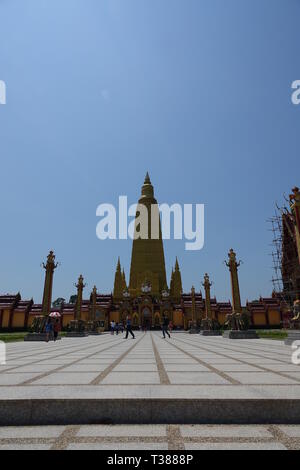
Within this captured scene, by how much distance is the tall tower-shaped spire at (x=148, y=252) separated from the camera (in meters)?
55.9

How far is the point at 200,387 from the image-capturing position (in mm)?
3395

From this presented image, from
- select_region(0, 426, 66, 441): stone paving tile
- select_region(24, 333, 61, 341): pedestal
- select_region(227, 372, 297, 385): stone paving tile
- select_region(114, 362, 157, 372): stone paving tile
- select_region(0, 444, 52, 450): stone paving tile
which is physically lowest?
select_region(24, 333, 61, 341): pedestal

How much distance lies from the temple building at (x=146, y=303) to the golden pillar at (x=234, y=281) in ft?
22.0

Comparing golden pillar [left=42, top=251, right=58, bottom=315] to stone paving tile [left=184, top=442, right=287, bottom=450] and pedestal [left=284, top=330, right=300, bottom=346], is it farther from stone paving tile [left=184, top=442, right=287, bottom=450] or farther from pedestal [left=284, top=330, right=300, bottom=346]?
stone paving tile [left=184, top=442, right=287, bottom=450]

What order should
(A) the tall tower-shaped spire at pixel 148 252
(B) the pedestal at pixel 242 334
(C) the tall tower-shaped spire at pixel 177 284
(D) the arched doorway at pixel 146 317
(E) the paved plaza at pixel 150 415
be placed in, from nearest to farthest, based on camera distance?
(E) the paved plaza at pixel 150 415
(B) the pedestal at pixel 242 334
(D) the arched doorway at pixel 146 317
(A) the tall tower-shaped spire at pixel 148 252
(C) the tall tower-shaped spire at pixel 177 284

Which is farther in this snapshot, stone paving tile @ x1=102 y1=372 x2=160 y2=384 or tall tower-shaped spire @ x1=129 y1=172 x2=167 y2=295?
tall tower-shaped spire @ x1=129 y1=172 x2=167 y2=295

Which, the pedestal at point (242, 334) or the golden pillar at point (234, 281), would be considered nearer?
the pedestal at point (242, 334)

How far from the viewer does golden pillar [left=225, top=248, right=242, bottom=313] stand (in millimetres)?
19281

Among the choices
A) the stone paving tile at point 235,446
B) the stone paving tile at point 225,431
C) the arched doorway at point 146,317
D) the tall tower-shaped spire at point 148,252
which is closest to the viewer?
the stone paving tile at point 235,446

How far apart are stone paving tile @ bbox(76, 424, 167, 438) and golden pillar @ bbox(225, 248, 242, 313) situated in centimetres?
1746

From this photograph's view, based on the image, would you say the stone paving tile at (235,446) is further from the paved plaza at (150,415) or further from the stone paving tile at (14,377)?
the stone paving tile at (14,377)

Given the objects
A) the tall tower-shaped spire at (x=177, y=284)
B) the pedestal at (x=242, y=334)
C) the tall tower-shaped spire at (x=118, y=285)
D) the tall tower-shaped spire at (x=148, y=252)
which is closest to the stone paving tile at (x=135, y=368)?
the pedestal at (x=242, y=334)

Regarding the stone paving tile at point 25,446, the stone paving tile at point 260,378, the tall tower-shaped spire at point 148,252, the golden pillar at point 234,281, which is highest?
the tall tower-shaped spire at point 148,252

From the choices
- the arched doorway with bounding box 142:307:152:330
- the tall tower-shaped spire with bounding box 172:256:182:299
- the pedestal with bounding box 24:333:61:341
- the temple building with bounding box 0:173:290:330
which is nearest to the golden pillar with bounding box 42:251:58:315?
the pedestal with bounding box 24:333:61:341
